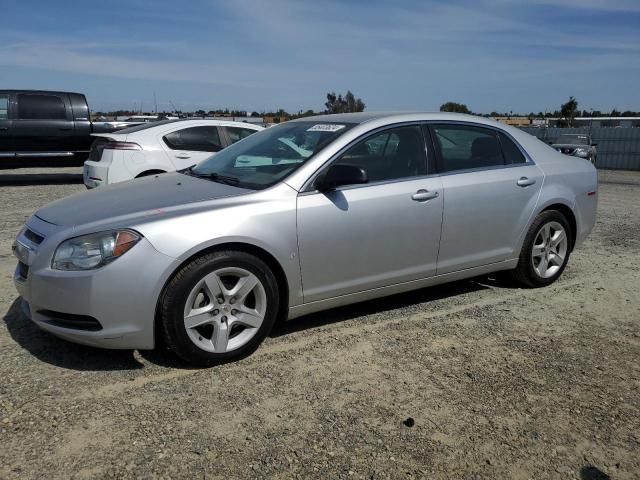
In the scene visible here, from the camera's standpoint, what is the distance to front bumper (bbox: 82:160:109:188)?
8.55 m

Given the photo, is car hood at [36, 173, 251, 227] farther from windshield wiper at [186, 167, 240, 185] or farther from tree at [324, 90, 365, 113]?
tree at [324, 90, 365, 113]

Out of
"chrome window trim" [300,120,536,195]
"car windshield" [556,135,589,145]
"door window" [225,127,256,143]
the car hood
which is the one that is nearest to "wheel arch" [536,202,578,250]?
"chrome window trim" [300,120,536,195]

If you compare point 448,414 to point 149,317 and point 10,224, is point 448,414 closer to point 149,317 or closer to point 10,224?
point 149,317

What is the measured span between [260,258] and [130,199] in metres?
0.97

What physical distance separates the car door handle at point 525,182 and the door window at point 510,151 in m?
0.19

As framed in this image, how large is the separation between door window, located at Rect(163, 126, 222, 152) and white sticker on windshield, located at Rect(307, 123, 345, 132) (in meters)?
4.87

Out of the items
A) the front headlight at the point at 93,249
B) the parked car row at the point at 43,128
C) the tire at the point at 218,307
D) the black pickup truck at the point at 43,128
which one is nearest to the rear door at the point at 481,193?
the tire at the point at 218,307

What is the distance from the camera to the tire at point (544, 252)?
5012 millimetres

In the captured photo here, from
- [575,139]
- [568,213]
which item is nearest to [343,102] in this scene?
[575,139]

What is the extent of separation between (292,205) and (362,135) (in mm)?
857

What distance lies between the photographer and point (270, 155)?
4.44 metres

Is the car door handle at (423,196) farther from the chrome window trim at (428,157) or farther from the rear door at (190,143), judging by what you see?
the rear door at (190,143)

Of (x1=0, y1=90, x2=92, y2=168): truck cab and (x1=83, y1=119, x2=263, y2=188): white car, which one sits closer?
(x1=83, y1=119, x2=263, y2=188): white car

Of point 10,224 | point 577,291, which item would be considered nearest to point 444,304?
point 577,291
